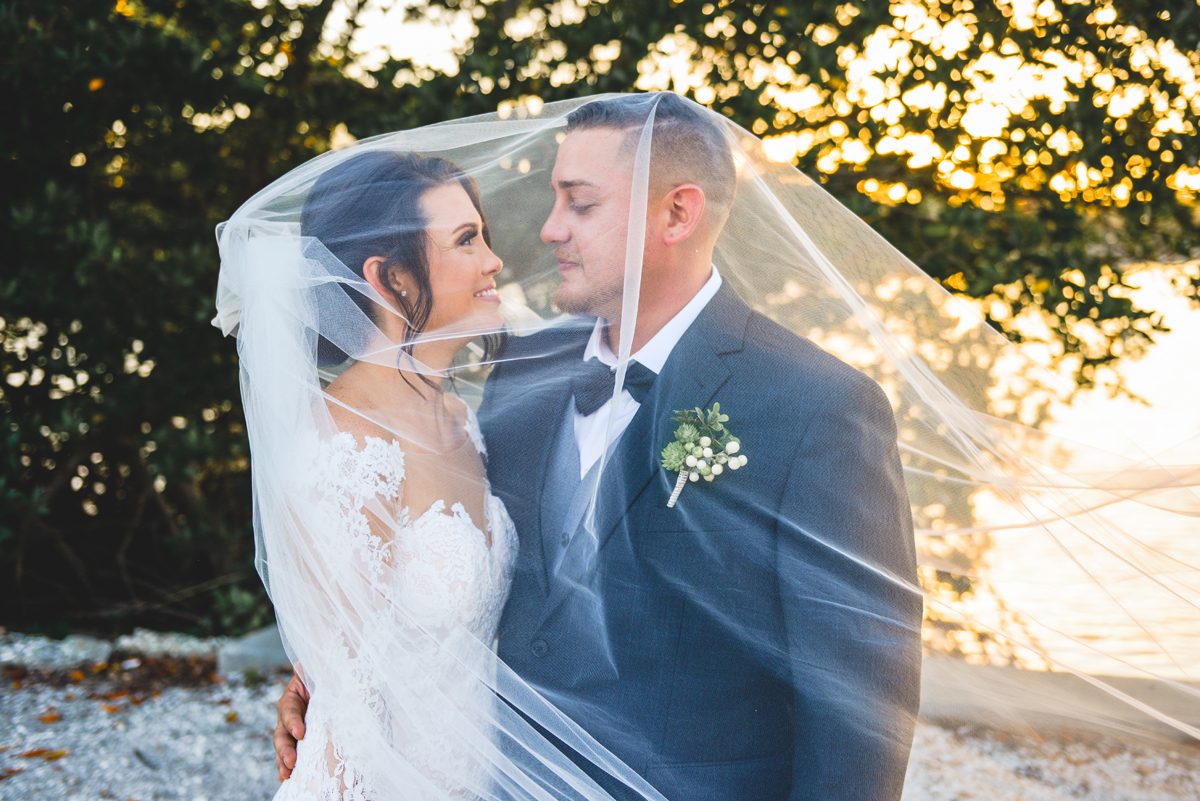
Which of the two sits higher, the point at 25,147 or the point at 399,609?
the point at 25,147

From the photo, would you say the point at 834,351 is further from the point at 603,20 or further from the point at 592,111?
the point at 603,20

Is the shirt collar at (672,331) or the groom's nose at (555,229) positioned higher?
the groom's nose at (555,229)

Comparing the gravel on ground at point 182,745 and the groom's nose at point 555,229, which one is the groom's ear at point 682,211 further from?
the gravel on ground at point 182,745

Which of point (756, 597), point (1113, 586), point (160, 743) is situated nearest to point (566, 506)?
point (756, 597)

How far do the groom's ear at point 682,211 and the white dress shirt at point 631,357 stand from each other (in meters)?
0.11

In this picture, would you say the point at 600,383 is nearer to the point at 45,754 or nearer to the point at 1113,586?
the point at 1113,586

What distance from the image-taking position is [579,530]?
1.62 m

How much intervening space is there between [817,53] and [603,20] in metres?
0.95

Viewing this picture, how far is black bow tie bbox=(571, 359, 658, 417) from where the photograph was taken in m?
1.62

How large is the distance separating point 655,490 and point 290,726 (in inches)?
43.8

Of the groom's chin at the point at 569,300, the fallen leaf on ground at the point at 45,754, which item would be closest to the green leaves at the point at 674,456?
the groom's chin at the point at 569,300

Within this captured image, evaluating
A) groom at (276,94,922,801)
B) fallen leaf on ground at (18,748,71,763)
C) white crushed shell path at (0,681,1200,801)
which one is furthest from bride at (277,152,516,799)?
fallen leaf on ground at (18,748,71,763)

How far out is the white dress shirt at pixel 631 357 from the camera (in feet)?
5.34

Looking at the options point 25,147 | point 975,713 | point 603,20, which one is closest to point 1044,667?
point 975,713
